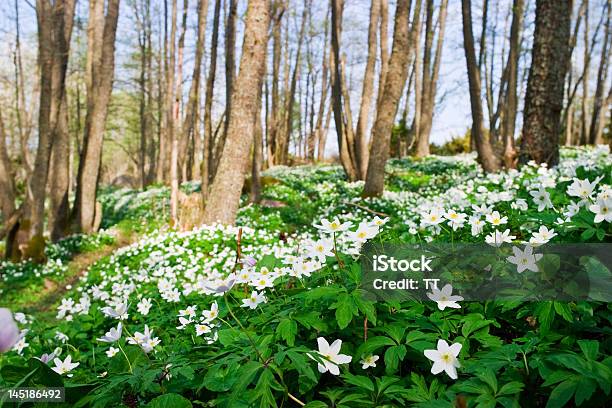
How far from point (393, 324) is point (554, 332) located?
49cm

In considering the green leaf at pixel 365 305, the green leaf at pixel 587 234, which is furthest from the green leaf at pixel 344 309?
the green leaf at pixel 587 234

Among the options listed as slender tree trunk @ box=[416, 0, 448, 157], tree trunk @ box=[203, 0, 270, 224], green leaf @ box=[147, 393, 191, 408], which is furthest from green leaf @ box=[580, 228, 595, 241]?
slender tree trunk @ box=[416, 0, 448, 157]

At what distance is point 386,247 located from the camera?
184cm

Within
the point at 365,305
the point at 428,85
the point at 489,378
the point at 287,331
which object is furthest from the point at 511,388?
the point at 428,85

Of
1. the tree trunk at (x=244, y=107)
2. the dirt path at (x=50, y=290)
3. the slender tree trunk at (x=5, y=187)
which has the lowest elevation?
the dirt path at (x=50, y=290)

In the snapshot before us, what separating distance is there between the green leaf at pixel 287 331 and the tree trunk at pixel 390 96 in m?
8.18

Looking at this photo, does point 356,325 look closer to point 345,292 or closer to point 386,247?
point 345,292

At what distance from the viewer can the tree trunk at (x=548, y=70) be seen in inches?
241

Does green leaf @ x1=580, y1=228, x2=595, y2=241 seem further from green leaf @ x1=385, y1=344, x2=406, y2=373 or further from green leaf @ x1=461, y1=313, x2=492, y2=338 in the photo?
green leaf @ x1=385, y1=344, x2=406, y2=373

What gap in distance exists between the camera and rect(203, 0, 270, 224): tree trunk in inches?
305

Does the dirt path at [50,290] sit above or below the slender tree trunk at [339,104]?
below

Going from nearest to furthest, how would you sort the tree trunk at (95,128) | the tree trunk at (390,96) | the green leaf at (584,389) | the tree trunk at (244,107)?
the green leaf at (584,389) → the tree trunk at (244,107) → the tree trunk at (390,96) → the tree trunk at (95,128)

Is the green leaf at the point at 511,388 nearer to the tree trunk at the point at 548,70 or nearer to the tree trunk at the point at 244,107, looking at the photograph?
the tree trunk at the point at 548,70

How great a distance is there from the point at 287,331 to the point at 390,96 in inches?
330
